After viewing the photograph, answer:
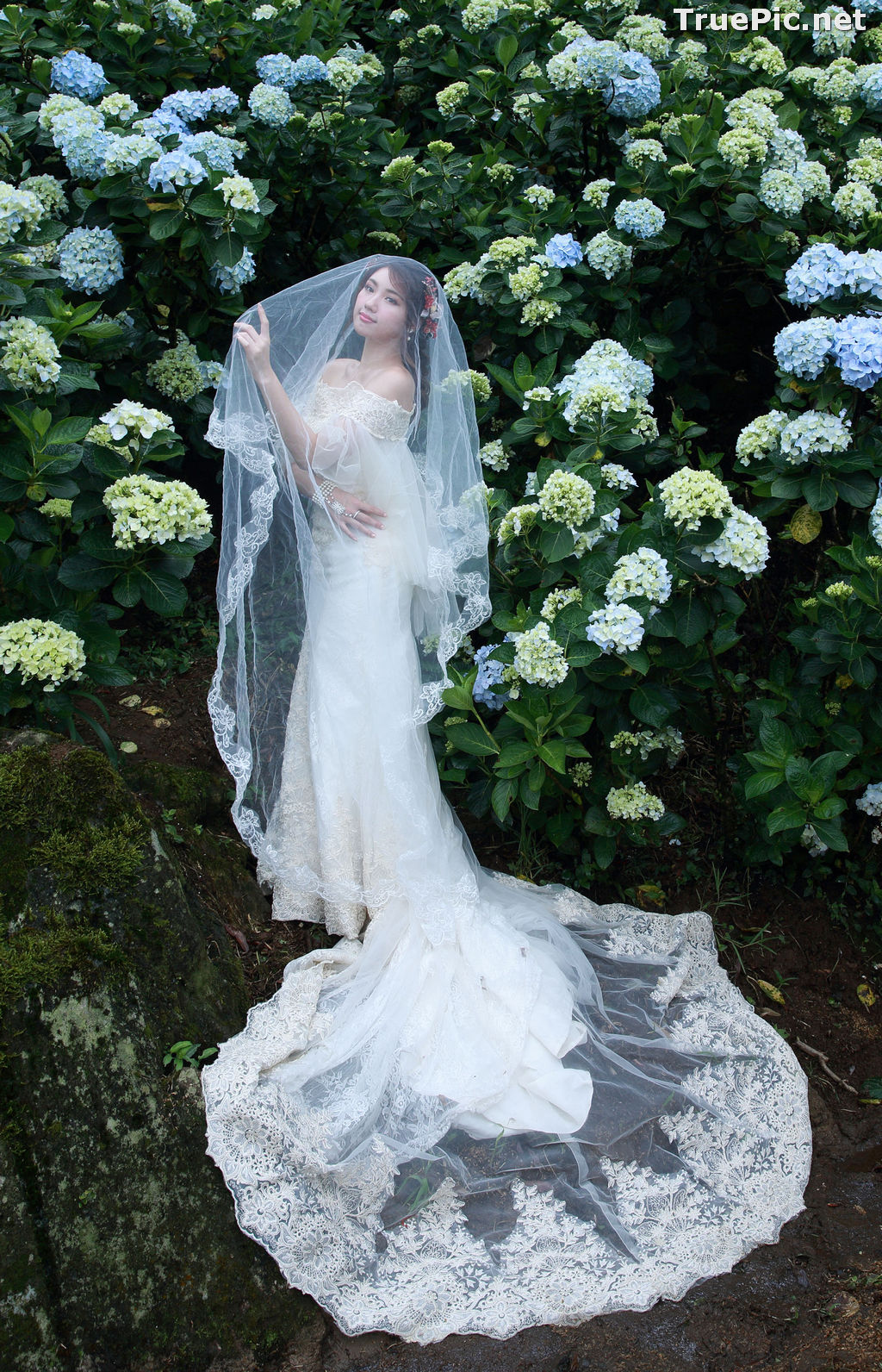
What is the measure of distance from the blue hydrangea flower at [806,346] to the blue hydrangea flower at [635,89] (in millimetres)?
1462

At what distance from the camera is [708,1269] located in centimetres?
263

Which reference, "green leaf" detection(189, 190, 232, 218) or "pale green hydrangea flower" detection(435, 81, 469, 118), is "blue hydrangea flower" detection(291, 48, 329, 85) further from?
"green leaf" detection(189, 190, 232, 218)

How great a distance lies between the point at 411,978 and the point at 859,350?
2.22 metres

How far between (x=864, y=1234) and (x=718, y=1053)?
582 millimetres

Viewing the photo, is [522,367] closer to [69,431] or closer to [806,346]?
[806,346]

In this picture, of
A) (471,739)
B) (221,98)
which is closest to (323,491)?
(471,739)

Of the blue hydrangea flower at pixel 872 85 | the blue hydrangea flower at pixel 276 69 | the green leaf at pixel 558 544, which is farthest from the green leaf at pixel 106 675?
the blue hydrangea flower at pixel 872 85

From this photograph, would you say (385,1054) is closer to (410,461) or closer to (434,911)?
(434,911)

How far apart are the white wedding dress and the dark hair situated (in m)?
0.19

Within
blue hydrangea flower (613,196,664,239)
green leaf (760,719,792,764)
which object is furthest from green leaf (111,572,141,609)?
blue hydrangea flower (613,196,664,239)

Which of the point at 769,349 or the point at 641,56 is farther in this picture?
the point at 769,349

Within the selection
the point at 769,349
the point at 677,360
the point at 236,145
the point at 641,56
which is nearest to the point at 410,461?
the point at 236,145

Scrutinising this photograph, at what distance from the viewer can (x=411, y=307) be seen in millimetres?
3240

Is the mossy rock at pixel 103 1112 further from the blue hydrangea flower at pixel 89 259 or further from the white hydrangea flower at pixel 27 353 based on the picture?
the blue hydrangea flower at pixel 89 259
